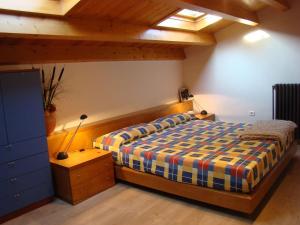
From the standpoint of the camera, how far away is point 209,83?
558 cm

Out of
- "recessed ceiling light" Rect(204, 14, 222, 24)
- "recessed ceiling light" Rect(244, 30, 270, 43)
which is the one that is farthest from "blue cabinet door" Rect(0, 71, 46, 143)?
"recessed ceiling light" Rect(244, 30, 270, 43)

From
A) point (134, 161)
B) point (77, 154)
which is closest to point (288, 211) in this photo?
point (134, 161)

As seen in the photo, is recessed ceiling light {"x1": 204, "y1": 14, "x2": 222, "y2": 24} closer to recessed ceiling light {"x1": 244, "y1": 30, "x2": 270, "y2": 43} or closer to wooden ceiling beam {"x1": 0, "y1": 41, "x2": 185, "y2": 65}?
recessed ceiling light {"x1": 244, "y1": 30, "x2": 270, "y2": 43}

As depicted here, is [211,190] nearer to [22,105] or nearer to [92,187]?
[92,187]

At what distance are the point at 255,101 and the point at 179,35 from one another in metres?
1.86

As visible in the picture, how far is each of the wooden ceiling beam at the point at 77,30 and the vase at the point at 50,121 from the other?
89cm

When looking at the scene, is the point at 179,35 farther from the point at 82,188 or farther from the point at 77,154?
the point at 82,188

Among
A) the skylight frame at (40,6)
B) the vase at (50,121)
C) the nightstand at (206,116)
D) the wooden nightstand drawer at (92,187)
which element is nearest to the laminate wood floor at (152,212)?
the wooden nightstand drawer at (92,187)

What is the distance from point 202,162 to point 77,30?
6.07 ft

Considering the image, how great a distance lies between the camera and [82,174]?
124 inches

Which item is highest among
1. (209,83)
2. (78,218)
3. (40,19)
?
(40,19)

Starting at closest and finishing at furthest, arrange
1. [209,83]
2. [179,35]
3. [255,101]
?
[179,35], [255,101], [209,83]

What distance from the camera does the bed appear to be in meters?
2.65

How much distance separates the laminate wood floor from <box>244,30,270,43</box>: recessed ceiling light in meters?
2.55
